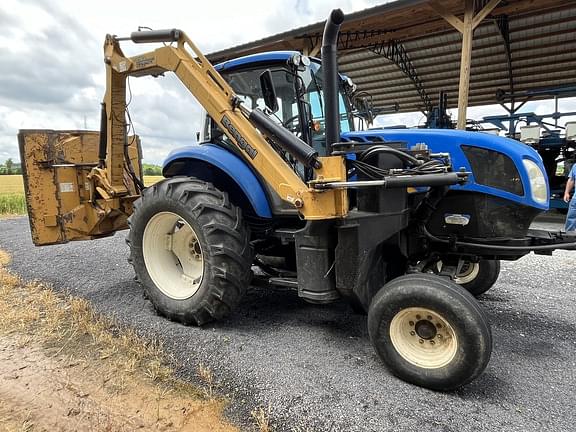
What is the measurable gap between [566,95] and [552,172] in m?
2.68

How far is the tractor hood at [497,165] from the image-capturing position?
9.23ft

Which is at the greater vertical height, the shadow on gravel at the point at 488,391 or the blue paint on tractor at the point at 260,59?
the blue paint on tractor at the point at 260,59

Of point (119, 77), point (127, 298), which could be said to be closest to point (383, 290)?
point (127, 298)

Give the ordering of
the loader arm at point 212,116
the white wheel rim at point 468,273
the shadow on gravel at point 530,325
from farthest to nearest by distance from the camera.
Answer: the white wheel rim at point 468,273 → the shadow on gravel at point 530,325 → the loader arm at point 212,116

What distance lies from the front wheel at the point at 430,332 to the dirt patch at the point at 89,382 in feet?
3.52

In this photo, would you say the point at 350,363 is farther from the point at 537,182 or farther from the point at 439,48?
the point at 439,48

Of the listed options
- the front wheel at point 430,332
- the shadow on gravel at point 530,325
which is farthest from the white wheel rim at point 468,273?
the front wheel at point 430,332

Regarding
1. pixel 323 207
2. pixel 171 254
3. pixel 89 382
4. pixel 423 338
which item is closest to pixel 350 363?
pixel 423 338

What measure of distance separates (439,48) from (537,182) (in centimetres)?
1073

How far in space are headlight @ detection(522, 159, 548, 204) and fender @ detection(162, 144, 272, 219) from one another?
198 cm

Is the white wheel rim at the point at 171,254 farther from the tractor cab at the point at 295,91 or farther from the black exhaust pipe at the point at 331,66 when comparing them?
the black exhaust pipe at the point at 331,66

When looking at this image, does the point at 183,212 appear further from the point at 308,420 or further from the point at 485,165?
the point at 485,165

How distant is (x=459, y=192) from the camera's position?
304 cm

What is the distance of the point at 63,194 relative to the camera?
4145 millimetres
